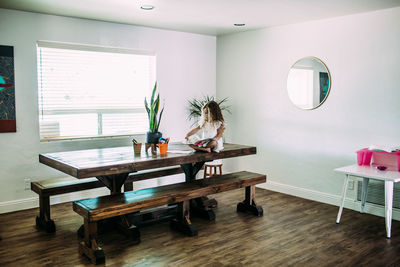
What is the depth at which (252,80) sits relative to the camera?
5.44 meters

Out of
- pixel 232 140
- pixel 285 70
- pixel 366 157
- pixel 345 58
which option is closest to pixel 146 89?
pixel 232 140

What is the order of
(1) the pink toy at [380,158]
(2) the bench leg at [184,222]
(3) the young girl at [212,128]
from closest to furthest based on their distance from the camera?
(2) the bench leg at [184,222]
(1) the pink toy at [380,158]
(3) the young girl at [212,128]

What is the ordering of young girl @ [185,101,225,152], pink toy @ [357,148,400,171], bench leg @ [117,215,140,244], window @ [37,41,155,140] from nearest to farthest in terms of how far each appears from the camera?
bench leg @ [117,215,140,244] → pink toy @ [357,148,400,171] → young girl @ [185,101,225,152] → window @ [37,41,155,140]

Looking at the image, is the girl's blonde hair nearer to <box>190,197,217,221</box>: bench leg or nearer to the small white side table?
<box>190,197,217,221</box>: bench leg

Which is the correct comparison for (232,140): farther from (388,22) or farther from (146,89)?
(388,22)

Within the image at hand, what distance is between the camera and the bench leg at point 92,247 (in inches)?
114

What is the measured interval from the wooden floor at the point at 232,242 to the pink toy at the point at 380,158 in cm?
64

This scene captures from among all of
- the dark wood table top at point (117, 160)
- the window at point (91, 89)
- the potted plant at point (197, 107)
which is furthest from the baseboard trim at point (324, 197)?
the window at point (91, 89)

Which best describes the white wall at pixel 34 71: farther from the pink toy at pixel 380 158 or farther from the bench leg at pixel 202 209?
the pink toy at pixel 380 158

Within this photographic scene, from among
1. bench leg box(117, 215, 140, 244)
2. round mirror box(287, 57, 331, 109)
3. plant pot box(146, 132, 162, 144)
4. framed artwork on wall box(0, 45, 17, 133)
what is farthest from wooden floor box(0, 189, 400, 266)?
round mirror box(287, 57, 331, 109)

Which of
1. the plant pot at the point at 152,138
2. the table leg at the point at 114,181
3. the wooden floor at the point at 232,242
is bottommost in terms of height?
the wooden floor at the point at 232,242

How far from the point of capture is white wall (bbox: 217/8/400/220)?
158 inches

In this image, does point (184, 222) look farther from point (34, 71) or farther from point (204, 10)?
point (34, 71)

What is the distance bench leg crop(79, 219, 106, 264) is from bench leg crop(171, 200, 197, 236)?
86cm
